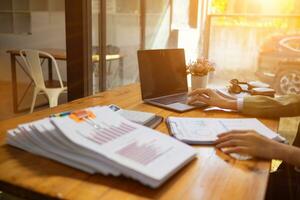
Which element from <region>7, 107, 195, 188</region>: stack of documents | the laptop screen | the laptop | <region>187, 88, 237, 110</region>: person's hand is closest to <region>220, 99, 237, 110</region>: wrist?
<region>187, 88, 237, 110</region>: person's hand

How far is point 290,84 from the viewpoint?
3877 millimetres

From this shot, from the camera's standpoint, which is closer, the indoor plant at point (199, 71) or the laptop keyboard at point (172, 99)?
the laptop keyboard at point (172, 99)

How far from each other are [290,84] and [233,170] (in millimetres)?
3427

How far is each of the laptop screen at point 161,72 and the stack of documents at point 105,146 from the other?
24.7 inches

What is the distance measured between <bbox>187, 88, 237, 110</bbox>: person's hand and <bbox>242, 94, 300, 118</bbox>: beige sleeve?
0.06 metres

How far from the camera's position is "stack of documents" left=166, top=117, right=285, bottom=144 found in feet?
3.34

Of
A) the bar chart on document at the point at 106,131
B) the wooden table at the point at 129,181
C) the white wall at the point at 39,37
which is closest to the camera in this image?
the wooden table at the point at 129,181

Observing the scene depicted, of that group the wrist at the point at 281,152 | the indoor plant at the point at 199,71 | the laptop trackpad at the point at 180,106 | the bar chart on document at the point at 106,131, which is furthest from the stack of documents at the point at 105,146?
the indoor plant at the point at 199,71

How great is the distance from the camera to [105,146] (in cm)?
78

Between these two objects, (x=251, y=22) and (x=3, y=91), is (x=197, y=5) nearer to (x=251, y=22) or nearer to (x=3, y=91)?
(x=251, y=22)

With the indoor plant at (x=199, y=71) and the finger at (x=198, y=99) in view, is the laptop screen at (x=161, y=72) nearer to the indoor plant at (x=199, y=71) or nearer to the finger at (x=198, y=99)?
the indoor plant at (x=199, y=71)

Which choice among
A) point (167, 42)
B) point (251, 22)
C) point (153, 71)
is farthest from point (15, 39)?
point (153, 71)

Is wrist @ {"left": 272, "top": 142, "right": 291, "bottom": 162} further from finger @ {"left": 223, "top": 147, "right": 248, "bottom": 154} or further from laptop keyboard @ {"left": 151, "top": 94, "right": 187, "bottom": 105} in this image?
laptop keyboard @ {"left": 151, "top": 94, "right": 187, "bottom": 105}

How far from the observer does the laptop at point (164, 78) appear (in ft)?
5.03
